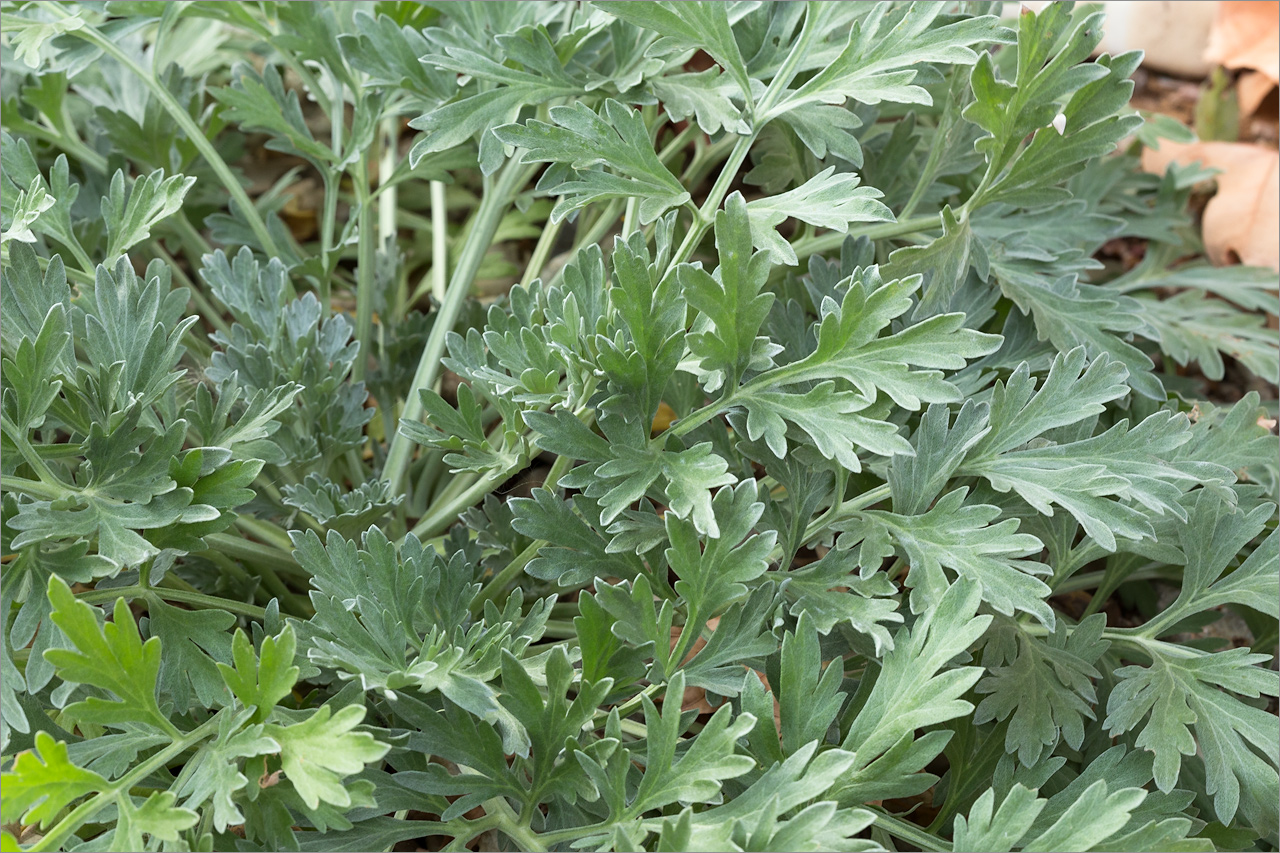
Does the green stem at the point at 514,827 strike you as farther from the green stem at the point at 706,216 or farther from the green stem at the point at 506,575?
the green stem at the point at 706,216

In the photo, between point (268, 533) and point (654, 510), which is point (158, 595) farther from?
point (654, 510)

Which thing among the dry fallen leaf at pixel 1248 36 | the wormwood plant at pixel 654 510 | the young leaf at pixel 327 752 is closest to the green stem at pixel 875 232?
the wormwood plant at pixel 654 510

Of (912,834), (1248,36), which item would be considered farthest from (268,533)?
(1248,36)

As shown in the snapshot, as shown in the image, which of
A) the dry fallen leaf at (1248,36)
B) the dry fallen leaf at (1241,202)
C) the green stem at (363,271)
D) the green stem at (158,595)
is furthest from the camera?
the dry fallen leaf at (1248,36)

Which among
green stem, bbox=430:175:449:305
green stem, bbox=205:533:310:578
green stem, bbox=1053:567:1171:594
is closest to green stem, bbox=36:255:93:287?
green stem, bbox=205:533:310:578

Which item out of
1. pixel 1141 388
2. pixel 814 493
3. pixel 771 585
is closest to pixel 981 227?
pixel 1141 388

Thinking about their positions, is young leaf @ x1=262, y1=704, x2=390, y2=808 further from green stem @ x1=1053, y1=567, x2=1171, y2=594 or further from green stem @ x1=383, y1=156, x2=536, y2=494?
green stem @ x1=1053, y1=567, x2=1171, y2=594

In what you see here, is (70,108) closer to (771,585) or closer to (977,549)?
(771,585)
